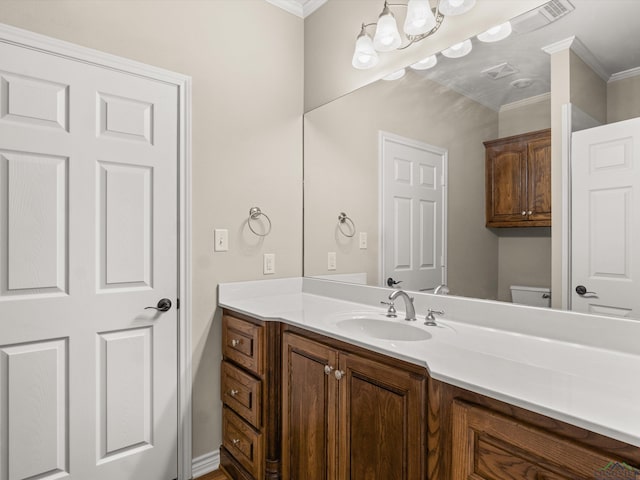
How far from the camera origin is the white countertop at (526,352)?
785 mm

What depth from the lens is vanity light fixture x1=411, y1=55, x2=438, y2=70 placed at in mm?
1649

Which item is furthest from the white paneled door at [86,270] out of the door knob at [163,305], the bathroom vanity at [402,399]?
the bathroom vanity at [402,399]

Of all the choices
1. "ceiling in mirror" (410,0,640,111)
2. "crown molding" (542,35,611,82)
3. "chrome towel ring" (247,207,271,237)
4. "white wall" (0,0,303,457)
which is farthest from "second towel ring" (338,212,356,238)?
"crown molding" (542,35,611,82)

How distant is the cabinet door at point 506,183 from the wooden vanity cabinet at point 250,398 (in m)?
1.03

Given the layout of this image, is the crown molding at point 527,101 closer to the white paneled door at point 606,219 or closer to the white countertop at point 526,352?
the white paneled door at point 606,219

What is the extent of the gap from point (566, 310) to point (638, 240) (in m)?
0.31

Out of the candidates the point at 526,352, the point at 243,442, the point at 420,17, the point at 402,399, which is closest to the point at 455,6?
the point at 420,17

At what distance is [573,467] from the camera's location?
739 mm

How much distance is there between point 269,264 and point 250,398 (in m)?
0.78

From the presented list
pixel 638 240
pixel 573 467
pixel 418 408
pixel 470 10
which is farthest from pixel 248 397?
pixel 470 10

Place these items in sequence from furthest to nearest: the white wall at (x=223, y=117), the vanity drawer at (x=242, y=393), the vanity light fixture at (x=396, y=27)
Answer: the white wall at (x=223, y=117) → the vanity drawer at (x=242, y=393) → the vanity light fixture at (x=396, y=27)

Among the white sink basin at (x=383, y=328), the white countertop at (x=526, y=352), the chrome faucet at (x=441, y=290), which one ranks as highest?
the chrome faucet at (x=441, y=290)

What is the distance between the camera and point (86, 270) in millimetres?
1600

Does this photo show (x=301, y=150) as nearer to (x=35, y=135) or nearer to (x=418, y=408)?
(x=35, y=135)
